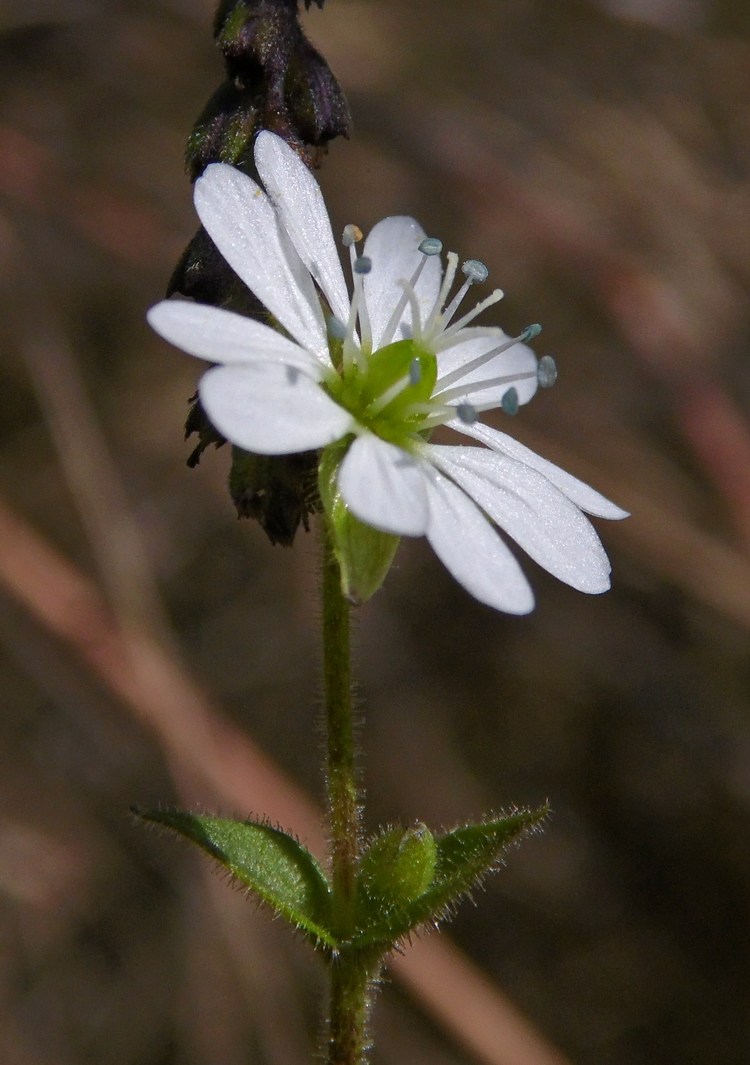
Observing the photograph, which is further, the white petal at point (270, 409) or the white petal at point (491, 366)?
the white petal at point (491, 366)

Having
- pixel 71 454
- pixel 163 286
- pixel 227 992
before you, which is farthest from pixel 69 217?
pixel 227 992

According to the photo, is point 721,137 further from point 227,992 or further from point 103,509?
point 227,992

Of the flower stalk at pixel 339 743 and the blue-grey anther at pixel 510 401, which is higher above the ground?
the blue-grey anther at pixel 510 401

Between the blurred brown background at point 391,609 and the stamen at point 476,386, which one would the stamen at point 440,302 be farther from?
the blurred brown background at point 391,609

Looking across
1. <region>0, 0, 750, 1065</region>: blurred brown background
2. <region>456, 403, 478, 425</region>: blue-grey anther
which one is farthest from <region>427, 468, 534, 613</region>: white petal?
<region>0, 0, 750, 1065</region>: blurred brown background

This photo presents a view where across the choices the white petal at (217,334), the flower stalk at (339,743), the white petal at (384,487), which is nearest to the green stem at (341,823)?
the flower stalk at (339,743)

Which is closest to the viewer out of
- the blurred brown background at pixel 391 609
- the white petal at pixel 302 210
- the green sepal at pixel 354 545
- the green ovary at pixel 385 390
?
the green sepal at pixel 354 545
